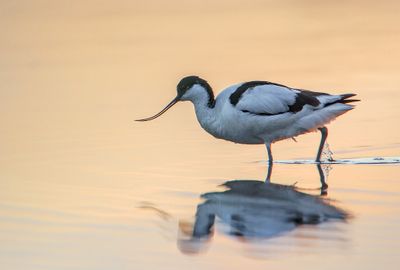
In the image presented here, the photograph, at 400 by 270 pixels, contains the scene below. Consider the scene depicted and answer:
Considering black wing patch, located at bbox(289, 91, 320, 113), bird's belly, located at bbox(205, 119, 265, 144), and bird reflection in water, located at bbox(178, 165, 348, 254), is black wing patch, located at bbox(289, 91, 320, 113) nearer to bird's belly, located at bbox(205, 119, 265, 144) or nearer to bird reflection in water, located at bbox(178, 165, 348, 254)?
bird's belly, located at bbox(205, 119, 265, 144)

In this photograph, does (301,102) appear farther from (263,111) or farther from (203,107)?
(203,107)

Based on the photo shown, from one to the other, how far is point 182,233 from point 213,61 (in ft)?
32.3

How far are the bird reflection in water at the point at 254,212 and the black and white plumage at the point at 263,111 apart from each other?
130cm

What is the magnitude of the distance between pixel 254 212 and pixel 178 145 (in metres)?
3.47

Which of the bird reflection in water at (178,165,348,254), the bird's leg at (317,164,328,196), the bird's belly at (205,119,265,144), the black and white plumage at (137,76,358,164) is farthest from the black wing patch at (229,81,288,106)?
the bird reflection in water at (178,165,348,254)

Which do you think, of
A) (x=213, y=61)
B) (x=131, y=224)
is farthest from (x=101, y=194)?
(x=213, y=61)

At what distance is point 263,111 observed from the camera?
464 inches

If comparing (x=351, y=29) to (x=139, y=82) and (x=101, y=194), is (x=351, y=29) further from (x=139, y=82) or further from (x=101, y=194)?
(x=101, y=194)

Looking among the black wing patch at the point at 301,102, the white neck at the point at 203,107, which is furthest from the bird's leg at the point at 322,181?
the white neck at the point at 203,107

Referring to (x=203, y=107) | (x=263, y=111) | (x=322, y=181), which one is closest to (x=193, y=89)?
(x=203, y=107)

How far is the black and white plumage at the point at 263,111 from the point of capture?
38.6 feet

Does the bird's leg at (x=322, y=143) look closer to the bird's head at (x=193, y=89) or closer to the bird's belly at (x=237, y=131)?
the bird's belly at (x=237, y=131)

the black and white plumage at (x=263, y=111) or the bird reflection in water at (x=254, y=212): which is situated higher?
the black and white plumage at (x=263, y=111)

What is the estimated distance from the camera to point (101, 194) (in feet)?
33.2
